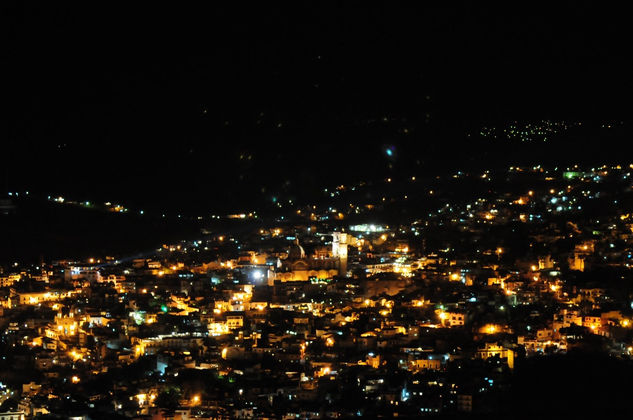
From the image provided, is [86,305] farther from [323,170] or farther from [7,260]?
[323,170]

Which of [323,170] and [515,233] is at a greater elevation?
[323,170]

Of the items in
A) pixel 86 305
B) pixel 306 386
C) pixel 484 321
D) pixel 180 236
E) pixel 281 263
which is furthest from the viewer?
pixel 180 236

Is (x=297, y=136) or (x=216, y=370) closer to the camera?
(x=216, y=370)

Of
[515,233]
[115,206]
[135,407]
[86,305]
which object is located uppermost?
[115,206]

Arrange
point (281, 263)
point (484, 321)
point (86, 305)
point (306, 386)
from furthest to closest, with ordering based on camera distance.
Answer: point (281, 263) < point (86, 305) < point (484, 321) < point (306, 386)

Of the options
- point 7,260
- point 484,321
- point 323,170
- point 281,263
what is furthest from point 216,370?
point 323,170

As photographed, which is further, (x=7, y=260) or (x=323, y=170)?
(x=323, y=170)

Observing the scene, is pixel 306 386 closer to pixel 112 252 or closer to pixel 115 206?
pixel 112 252

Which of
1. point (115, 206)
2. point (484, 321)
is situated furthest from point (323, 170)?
point (484, 321)

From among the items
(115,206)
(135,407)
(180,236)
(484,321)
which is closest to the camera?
(135,407)
